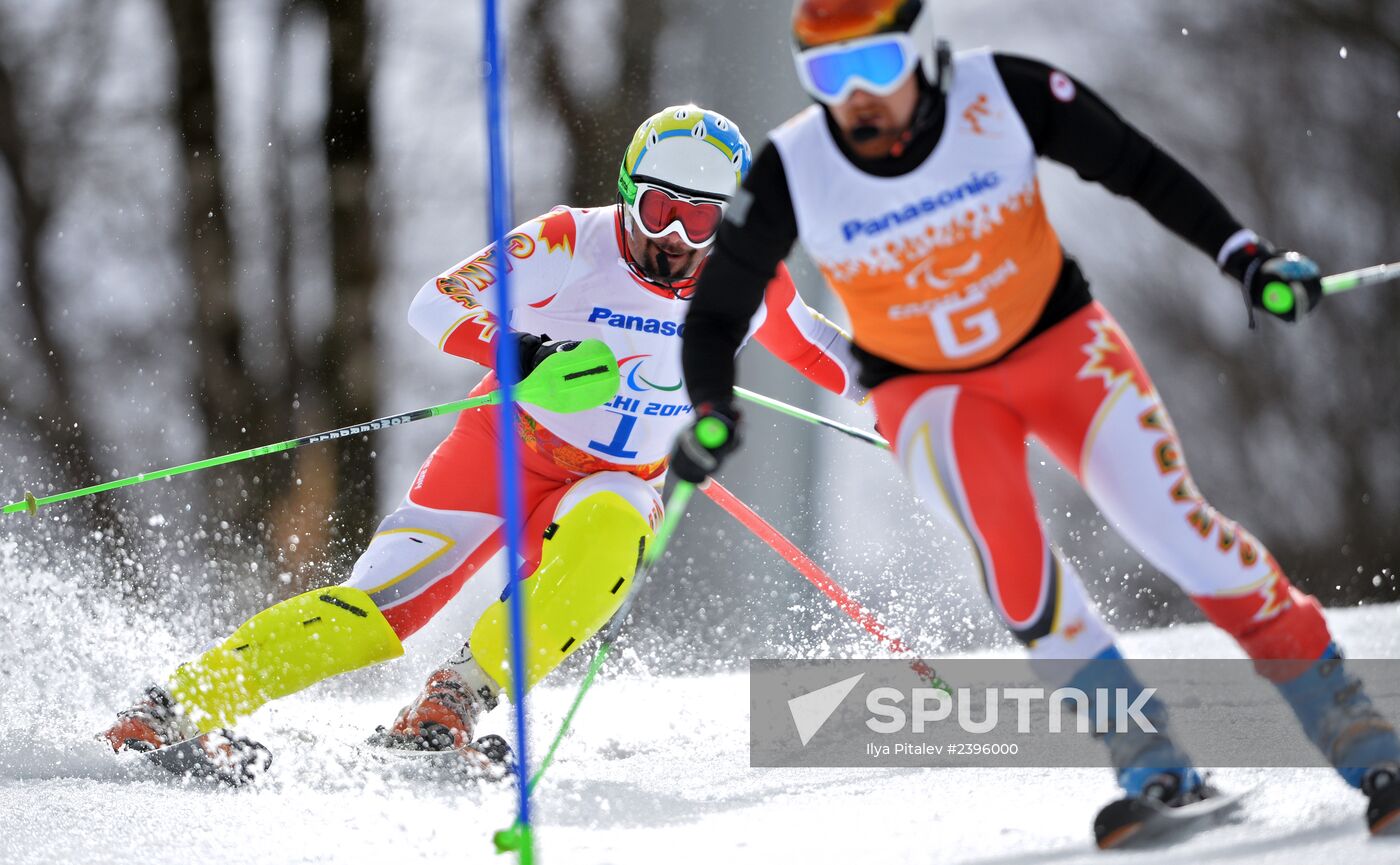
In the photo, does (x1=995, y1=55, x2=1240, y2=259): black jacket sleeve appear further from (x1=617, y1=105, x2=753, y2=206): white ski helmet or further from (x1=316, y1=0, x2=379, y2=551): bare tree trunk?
(x1=316, y1=0, x2=379, y2=551): bare tree trunk

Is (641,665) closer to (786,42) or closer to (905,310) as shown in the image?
(905,310)

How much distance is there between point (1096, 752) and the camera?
270cm

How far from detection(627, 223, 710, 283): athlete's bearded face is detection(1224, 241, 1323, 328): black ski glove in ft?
3.78

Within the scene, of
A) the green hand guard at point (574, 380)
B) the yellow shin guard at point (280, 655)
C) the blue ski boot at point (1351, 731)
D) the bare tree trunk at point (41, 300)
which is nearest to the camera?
the blue ski boot at point (1351, 731)

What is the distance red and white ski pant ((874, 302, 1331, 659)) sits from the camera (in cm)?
189

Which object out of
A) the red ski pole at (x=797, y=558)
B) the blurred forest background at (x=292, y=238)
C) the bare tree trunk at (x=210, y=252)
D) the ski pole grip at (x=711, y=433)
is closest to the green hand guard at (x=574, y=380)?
the red ski pole at (x=797, y=558)

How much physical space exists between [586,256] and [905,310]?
110 centimetres

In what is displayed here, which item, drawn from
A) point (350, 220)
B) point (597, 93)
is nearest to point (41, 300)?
point (350, 220)

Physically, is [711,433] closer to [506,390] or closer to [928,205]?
[506,390]

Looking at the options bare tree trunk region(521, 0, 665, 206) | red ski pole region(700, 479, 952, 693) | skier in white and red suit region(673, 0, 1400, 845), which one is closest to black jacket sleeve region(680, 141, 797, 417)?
skier in white and red suit region(673, 0, 1400, 845)

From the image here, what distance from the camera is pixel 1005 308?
1.98 meters

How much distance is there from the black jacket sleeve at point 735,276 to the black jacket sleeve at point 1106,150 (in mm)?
365

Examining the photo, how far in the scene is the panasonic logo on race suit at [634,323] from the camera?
2.90 metres

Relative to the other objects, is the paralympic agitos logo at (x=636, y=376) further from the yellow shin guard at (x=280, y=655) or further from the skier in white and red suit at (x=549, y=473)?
the yellow shin guard at (x=280, y=655)
